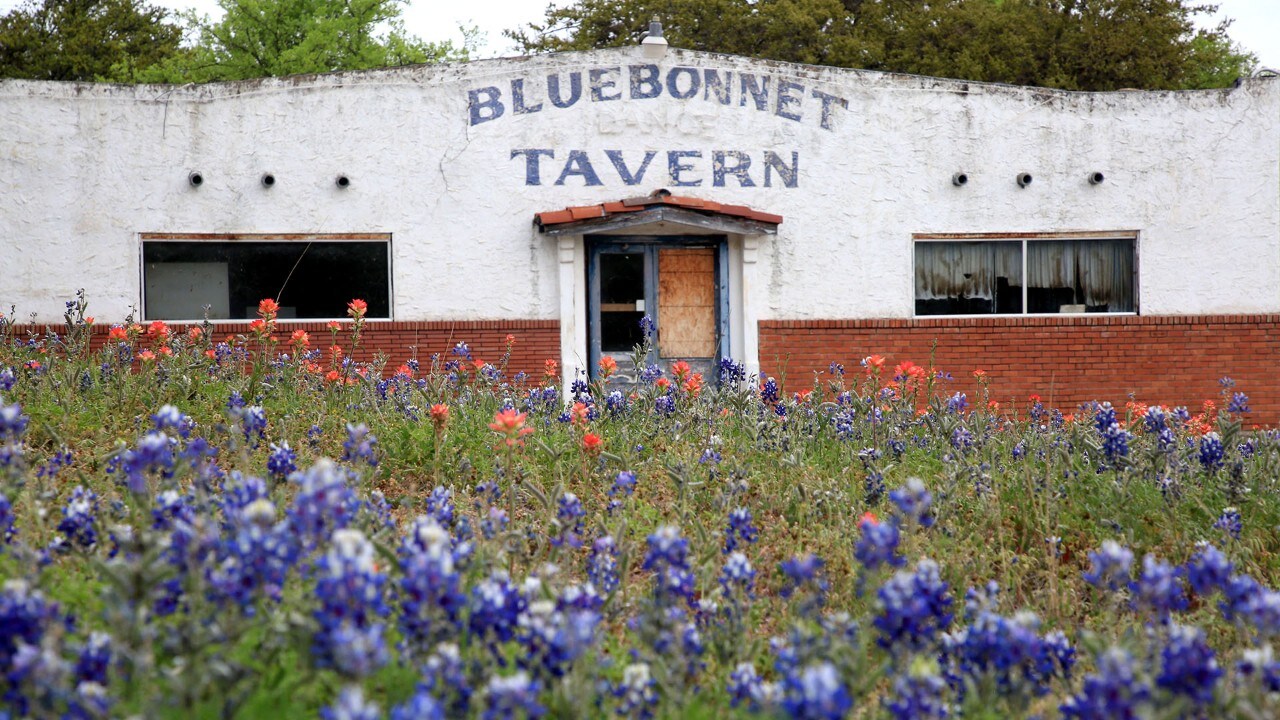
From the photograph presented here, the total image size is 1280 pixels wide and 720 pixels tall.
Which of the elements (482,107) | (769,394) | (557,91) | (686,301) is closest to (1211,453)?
(769,394)

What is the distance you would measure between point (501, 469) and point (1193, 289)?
10303 millimetres

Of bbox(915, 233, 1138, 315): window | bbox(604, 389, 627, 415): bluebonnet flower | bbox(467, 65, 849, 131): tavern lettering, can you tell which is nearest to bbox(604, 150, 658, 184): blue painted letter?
bbox(467, 65, 849, 131): tavern lettering

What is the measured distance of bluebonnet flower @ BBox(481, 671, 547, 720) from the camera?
197cm

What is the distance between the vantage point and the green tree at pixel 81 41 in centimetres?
3016

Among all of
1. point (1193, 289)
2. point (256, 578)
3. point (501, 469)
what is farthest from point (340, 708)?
point (1193, 289)

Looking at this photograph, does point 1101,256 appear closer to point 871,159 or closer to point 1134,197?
point 1134,197

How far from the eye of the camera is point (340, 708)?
5.60 feet

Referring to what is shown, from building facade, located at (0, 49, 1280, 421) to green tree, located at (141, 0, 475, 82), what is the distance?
16.8 m

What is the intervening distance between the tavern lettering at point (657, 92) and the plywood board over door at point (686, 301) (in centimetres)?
174

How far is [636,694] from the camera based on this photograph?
2523mm

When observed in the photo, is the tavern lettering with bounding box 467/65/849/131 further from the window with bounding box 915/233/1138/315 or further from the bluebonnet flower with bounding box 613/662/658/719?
the bluebonnet flower with bounding box 613/662/658/719

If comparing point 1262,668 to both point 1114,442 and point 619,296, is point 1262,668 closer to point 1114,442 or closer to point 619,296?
point 1114,442

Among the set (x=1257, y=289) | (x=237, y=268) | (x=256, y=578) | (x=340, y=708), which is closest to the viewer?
(x=340, y=708)

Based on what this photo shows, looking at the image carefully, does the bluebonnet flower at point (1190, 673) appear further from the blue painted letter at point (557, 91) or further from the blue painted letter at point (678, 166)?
the blue painted letter at point (557, 91)
